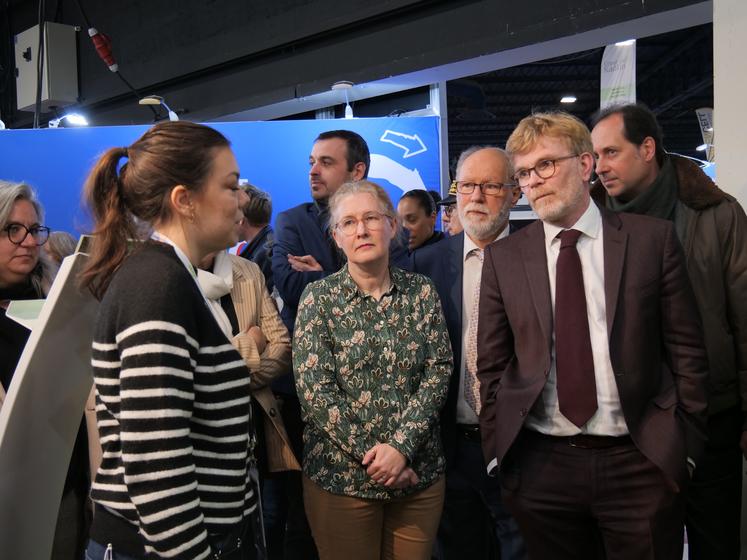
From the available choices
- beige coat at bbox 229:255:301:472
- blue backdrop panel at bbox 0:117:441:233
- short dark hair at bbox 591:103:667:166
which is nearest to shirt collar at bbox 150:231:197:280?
beige coat at bbox 229:255:301:472

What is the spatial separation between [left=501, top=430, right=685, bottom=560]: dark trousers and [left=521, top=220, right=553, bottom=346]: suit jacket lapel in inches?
13.6

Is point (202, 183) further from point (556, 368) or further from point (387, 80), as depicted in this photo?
point (387, 80)

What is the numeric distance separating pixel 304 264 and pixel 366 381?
0.65 metres

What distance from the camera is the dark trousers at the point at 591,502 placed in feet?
5.81

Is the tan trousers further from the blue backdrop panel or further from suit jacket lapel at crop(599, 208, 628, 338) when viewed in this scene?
the blue backdrop panel

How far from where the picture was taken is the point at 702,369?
181cm

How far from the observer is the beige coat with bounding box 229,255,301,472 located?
2.10 m

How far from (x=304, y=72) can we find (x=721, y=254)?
3681 millimetres

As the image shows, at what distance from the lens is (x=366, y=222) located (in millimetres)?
2207

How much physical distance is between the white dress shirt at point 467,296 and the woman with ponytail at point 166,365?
0.96 meters

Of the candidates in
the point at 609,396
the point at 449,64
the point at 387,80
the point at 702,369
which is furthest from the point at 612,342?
the point at 387,80

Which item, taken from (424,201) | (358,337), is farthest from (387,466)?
(424,201)

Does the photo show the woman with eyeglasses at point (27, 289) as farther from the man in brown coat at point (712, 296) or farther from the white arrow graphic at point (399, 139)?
the white arrow graphic at point (399, 139)

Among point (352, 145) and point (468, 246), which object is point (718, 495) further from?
point (352, 145)
